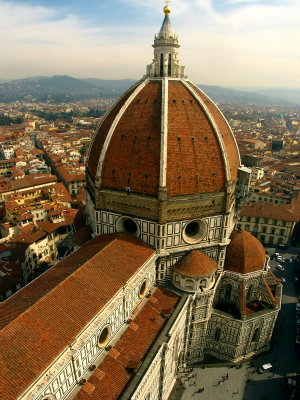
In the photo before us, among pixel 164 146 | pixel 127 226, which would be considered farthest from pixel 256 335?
pixel 164 146

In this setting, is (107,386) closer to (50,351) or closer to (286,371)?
(50,351)

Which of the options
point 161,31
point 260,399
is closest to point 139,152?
point 161,31

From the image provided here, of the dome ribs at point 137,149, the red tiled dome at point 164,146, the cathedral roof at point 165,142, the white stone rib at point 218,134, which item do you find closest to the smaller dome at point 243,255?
the cathedral roof at point 165,142

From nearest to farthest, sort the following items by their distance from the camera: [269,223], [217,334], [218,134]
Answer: [218,134], [217,334], [269,223]

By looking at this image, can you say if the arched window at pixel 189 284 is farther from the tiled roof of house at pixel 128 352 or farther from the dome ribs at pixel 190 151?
the dome ribs at pixel 190 151

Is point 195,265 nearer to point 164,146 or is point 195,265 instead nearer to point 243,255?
point 243,255

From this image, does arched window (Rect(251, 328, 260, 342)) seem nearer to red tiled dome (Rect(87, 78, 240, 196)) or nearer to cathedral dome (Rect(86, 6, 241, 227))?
cathedral dome (Rect(86, 6, 241, 227))

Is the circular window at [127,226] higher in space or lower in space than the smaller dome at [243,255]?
higher
